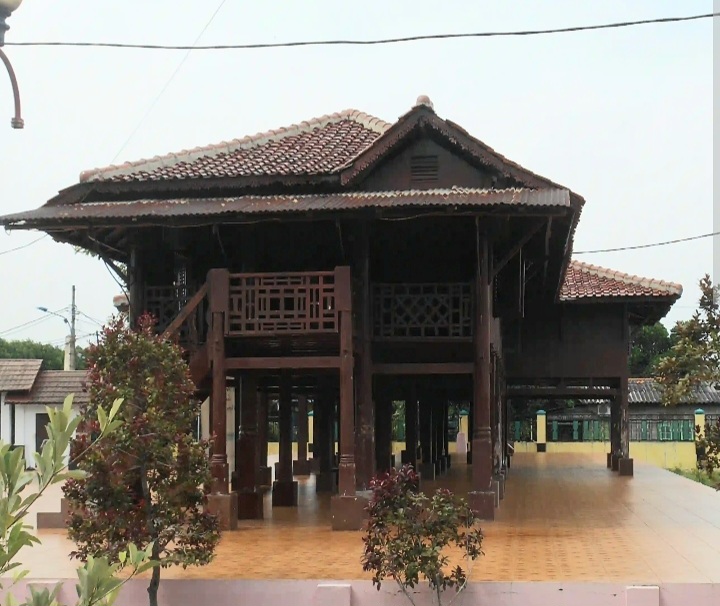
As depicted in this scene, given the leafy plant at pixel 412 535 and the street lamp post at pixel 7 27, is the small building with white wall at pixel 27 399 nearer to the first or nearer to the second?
the leafy plant at pixel 412 535

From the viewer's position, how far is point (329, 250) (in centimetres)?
1744

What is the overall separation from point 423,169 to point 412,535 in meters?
7.53

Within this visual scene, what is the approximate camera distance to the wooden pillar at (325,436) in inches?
888

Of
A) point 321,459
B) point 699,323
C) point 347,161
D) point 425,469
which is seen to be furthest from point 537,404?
point 699,323

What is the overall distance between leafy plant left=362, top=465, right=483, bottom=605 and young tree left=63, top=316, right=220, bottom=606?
1.69m

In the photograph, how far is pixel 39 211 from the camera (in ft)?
51.9

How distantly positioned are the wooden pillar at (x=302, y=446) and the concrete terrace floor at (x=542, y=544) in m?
7.52

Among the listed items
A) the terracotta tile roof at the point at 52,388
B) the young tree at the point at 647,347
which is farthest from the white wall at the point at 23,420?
the young tree at the point at 647,347

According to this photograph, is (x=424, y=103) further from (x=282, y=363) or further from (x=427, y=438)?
(x=427, y=438)

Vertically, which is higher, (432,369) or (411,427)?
(432,369)

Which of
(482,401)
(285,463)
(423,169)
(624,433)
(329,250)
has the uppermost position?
(423,169)

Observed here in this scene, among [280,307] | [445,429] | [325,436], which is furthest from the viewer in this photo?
[445,429]

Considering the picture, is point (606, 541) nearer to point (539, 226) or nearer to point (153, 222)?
point (539, 226)

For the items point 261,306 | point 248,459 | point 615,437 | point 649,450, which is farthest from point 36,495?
point 649,450
